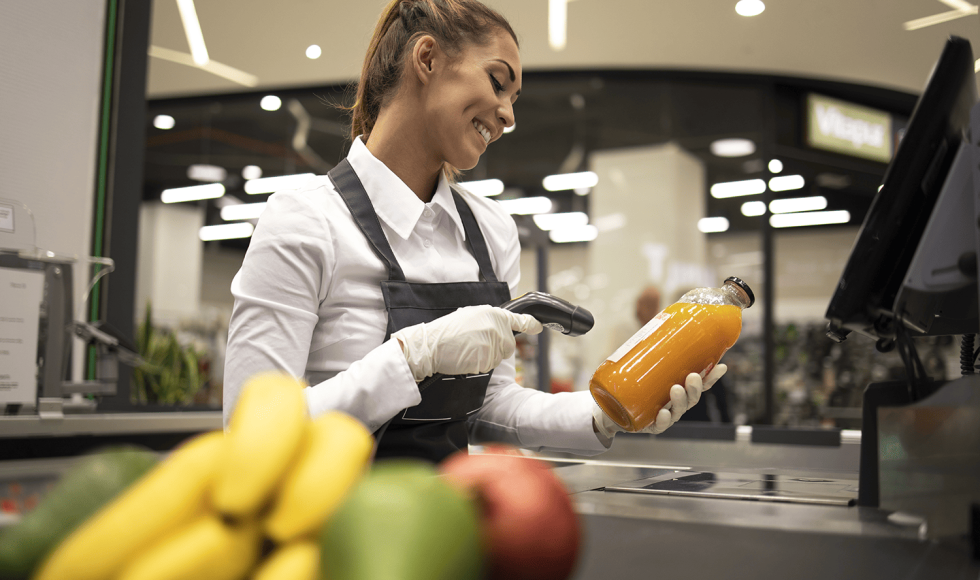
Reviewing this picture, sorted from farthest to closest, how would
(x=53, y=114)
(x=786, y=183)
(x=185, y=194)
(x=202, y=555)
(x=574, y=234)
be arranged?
(x=185, y=194)
(x=574, y=234)
(x=786, y=183)
(x=53, y=114)
(x=202, y=555)

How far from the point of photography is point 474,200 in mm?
1535

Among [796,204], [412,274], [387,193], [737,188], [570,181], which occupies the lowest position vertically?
[412,274]

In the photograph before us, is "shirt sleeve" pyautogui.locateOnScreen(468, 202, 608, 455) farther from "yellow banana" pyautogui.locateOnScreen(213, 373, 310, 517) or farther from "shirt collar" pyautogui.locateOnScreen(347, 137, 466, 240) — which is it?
"yellow banana" pyautogui.locateOnScreen(213, 373, 310, 517)

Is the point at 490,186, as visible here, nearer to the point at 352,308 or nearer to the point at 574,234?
the point at 574,234

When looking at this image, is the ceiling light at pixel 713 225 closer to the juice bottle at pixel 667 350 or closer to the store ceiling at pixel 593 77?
the store ceiling at pixel 593 77

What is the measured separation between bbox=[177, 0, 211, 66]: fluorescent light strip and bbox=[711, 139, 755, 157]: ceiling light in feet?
13.9

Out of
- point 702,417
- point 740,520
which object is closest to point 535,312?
point 740,520

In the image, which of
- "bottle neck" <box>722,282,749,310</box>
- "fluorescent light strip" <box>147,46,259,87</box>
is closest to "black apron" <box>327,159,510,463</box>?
"bottle neck" <box>722,282,749,310</box>

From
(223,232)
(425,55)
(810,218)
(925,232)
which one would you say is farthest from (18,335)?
(810,218)

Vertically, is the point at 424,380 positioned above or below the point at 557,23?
below

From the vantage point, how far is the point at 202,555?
338mm

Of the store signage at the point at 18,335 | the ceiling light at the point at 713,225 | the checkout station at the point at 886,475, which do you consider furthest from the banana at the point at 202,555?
the ceiling light at the point at 713,225

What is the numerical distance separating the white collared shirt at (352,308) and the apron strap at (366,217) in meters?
0.01

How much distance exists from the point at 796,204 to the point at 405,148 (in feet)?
19.4
